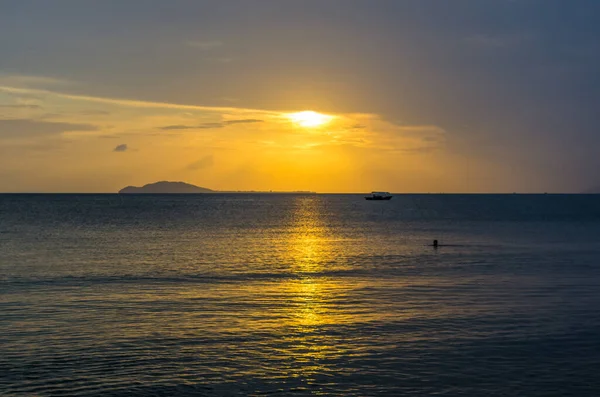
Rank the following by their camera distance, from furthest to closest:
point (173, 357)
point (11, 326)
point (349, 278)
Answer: point (349, 278) → point (11, 326) → point (173, 357)

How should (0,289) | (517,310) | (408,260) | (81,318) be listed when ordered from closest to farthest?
1. (81,318)
2. (517,310)
3. (0,289)
4. (408,260)

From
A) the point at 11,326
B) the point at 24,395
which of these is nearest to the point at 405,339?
the point at 24,395

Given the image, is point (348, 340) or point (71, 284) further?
point (71, 284)

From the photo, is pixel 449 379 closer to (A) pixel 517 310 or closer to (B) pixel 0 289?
(A) pixel 517 310

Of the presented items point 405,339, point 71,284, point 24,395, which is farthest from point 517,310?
point 71,284

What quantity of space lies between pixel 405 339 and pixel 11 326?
21810 millimetres

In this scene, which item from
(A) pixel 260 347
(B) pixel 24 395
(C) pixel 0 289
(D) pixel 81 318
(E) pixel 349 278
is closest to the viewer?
(B) pixel 24 395

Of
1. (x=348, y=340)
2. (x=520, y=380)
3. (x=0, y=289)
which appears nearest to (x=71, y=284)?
(x=0, y=289)

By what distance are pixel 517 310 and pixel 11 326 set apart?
1198 inches

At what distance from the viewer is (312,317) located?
4053cm

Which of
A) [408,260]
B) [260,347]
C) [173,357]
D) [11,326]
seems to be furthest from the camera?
[408,260]

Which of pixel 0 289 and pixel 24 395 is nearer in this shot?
pixel 24 395

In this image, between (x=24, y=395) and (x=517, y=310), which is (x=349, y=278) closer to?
(x=517, y=310)

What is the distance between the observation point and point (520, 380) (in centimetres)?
2752
